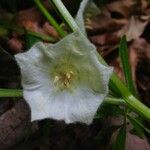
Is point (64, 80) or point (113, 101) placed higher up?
point (64, 80)

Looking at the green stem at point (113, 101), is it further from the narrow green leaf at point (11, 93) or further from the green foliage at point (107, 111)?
the narrow green leaf at point (11, 93)

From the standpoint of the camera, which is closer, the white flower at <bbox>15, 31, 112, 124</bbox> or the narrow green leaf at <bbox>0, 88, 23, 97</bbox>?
the white flower at <bbox>15, 31, 112, 124</bbox>

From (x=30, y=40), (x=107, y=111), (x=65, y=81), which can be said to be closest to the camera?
(x=65, y=81)

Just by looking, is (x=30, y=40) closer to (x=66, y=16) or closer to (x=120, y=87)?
(x=66, y=16)

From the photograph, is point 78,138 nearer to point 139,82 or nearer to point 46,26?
point 139,82

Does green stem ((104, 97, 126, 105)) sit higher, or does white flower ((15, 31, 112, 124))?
white flower ((15, 31, 112, 124))

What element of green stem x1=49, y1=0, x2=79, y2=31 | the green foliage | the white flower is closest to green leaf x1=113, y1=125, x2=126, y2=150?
the green foliage

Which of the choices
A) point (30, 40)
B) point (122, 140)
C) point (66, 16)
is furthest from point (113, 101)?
point (30, 40)

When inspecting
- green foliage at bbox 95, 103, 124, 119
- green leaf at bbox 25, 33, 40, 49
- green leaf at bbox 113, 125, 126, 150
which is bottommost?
green leaf at bbox 113, 125, 126, 150

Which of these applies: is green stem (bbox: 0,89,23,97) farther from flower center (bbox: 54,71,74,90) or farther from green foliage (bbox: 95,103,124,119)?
green foliage (bbox: 95,103,124,119)
